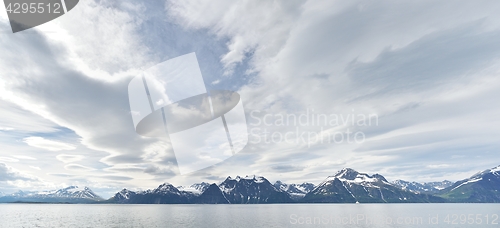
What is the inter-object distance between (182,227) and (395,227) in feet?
280

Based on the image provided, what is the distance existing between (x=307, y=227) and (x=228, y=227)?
101 ft

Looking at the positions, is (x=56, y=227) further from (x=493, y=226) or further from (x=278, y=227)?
(x=493, y=226)

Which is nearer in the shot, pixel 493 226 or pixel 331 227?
pixel 331 227

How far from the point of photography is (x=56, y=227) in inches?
3637

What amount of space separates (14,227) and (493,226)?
19640 cm

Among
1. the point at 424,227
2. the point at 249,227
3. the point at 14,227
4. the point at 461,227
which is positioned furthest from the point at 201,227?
the point at 461,227

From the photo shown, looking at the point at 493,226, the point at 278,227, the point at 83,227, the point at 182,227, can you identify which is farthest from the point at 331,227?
the point at 83,227

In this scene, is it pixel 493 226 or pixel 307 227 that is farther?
pixel 493 226

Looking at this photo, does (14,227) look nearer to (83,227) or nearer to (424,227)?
(83,227)

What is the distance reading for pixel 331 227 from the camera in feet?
300

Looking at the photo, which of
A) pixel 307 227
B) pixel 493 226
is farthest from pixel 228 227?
pixel 493 226

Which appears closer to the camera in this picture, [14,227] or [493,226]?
[14,227]

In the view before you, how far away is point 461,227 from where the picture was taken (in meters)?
95.9

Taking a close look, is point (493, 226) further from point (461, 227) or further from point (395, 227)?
point (395, 227)
